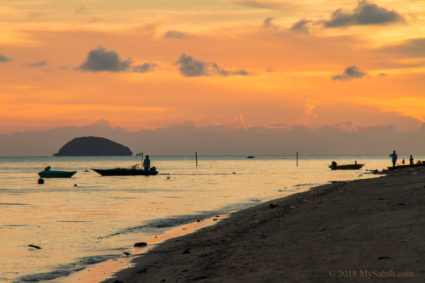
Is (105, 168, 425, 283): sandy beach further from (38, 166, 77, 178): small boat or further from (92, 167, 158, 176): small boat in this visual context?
(38, 166, 77, 178): small boat

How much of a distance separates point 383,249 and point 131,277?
690 centimetres

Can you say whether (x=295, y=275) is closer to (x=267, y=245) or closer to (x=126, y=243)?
(x=267, y=245)

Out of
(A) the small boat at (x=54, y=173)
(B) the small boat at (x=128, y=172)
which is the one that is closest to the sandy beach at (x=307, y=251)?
(B) the small boat at (x=128, y=172)

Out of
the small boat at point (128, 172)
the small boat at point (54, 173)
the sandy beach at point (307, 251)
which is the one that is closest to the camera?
the sandy beach at point (307, 251)

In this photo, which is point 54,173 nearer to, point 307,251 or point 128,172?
point 128,172

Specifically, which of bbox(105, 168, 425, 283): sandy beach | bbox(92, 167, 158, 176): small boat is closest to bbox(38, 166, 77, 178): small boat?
bbox(92, 167, 158, 176): small boat

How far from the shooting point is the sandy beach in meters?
11.5

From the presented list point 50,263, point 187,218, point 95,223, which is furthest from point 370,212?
point 95,223

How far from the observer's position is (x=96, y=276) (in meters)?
15.6

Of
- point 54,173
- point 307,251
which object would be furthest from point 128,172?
point 307,251

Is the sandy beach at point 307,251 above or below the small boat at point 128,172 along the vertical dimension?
above

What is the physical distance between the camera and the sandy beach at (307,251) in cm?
1148

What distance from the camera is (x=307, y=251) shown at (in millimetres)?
14250

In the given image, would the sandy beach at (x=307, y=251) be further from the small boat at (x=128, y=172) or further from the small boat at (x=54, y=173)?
the small boat at (x=54, y=173)
